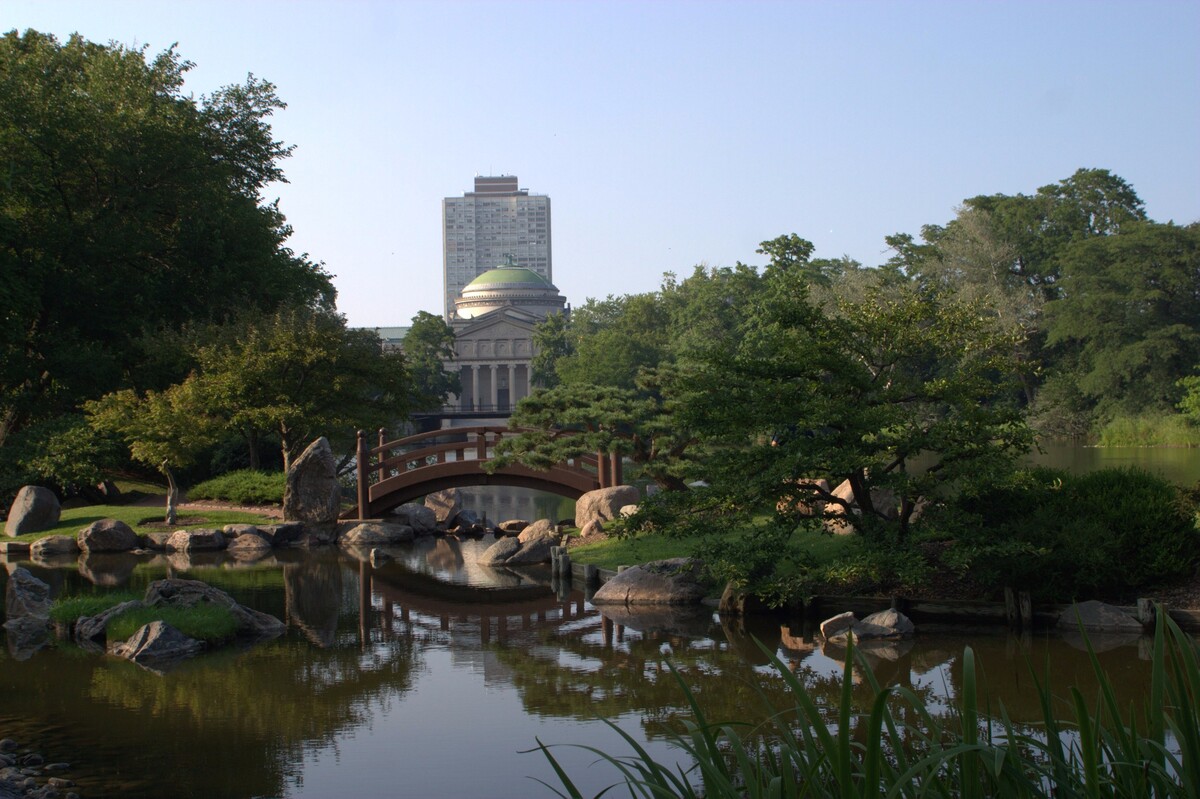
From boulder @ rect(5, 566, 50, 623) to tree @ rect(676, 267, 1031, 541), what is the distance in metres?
7.59

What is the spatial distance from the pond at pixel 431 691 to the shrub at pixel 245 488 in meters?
10.5

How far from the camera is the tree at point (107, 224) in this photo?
2509 cm

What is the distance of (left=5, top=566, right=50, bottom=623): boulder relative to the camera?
43.0ft

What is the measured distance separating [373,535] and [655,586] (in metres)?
10.2

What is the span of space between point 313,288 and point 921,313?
23869mm

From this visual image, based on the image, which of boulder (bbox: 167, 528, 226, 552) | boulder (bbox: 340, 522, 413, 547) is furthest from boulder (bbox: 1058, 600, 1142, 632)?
boulder (bbox: 167, 528, 226, 552)

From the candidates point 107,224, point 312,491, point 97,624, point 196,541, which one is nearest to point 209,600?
point 97,624

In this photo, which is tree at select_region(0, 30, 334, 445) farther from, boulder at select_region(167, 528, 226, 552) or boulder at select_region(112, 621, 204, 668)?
boulder at select_region(112, 621, 204, 668)

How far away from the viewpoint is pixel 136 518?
23.3m

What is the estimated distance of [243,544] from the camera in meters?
21.2

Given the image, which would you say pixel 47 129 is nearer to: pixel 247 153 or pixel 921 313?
pixel 247 153

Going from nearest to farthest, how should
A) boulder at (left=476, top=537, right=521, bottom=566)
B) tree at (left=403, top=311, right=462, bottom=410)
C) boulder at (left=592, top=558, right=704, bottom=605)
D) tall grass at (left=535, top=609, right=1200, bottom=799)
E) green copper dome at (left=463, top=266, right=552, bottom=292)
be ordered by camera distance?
tall grass at (left=535, top=609, right=1200, bottom=799) → boulder at (left=592, top=558, right=704, bottom=605) → boulder at (left=476, top=537, right=521, bottom=566) → tree at (left=403, top=311, right=462, bottom=410) → green copper dome at (left=463, top=266, right=552, bottom=292)

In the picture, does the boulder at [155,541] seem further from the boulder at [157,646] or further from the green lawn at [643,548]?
the boulder at [157,646]

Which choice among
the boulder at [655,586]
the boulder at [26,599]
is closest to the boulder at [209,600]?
the boulder at [26,599]
